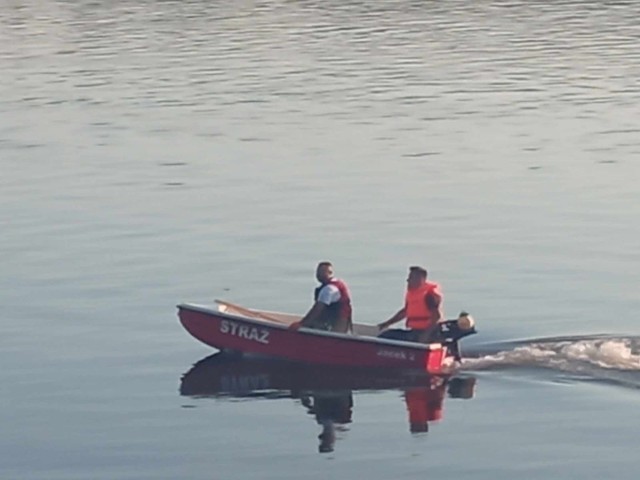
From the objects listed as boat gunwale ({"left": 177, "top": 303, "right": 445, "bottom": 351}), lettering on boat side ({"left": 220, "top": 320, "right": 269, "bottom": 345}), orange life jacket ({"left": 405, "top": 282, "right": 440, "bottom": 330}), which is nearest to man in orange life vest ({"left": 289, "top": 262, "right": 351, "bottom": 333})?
boat gunwale ({"left": 177, "top": 303, "right": 445, "bottom": 351})

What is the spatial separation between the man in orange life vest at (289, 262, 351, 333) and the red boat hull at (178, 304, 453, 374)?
28 cm

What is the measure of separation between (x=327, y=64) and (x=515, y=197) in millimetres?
26333

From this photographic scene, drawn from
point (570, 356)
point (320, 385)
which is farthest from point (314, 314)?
point (570, 356)

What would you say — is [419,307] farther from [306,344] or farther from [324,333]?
[306,344]

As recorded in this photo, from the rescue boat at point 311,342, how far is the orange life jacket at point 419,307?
0.32 meters

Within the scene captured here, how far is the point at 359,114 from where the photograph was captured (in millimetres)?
57656

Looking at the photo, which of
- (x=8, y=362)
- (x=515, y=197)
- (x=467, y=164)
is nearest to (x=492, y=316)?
(x=8, y=362)

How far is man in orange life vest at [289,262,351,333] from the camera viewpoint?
1182 inches

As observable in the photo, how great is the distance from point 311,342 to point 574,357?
443cm

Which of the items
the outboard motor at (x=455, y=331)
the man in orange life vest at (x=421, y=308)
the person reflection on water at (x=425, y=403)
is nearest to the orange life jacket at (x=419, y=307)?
the man in orange life vest at (x=421, y=308)

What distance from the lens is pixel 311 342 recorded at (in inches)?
1186

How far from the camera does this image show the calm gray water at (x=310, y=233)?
26.9 metres

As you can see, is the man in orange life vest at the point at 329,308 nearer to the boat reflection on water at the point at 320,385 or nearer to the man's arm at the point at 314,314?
the man's arm at the point at 314,314

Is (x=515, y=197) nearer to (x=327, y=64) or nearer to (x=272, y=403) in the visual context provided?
(x=272, y=403)
